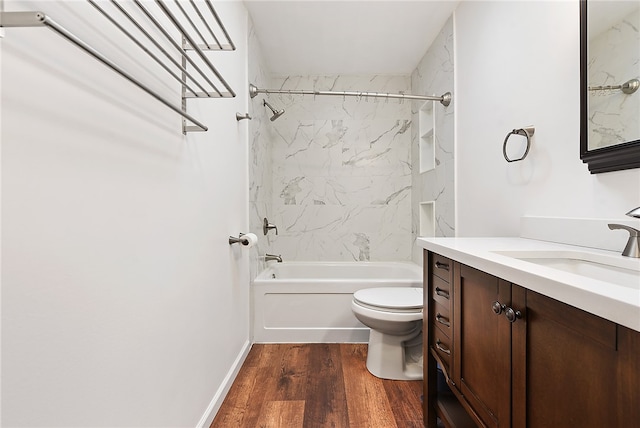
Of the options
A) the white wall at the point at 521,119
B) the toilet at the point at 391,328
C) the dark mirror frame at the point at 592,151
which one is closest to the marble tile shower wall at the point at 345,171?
the white wall at the point at 521,119

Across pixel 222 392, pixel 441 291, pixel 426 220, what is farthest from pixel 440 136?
pixel 222 392

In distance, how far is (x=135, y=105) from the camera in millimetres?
901

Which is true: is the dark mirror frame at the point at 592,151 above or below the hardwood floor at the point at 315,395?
above

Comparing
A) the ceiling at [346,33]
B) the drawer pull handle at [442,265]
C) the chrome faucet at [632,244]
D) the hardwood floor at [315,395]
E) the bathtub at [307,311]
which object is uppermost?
the ceiling at [346,33]

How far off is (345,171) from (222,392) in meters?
2.30

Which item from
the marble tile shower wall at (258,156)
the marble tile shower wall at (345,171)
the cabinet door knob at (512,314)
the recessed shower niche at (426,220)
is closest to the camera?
the cabinet door knob at (512,314)

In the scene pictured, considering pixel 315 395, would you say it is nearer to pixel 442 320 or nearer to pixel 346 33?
pixel 442 320

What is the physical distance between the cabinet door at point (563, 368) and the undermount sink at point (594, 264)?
34 cm

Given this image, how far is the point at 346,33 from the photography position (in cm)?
255

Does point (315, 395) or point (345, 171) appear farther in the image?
point (345, 171)

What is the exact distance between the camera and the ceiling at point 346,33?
2.22 m

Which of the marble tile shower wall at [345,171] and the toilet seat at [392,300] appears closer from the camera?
the toilet seat at [392,300]

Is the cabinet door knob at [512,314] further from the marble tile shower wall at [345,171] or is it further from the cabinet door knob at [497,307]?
the marble tile shower wall at [345,171]

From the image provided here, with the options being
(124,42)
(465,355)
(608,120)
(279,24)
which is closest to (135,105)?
(124,42)
